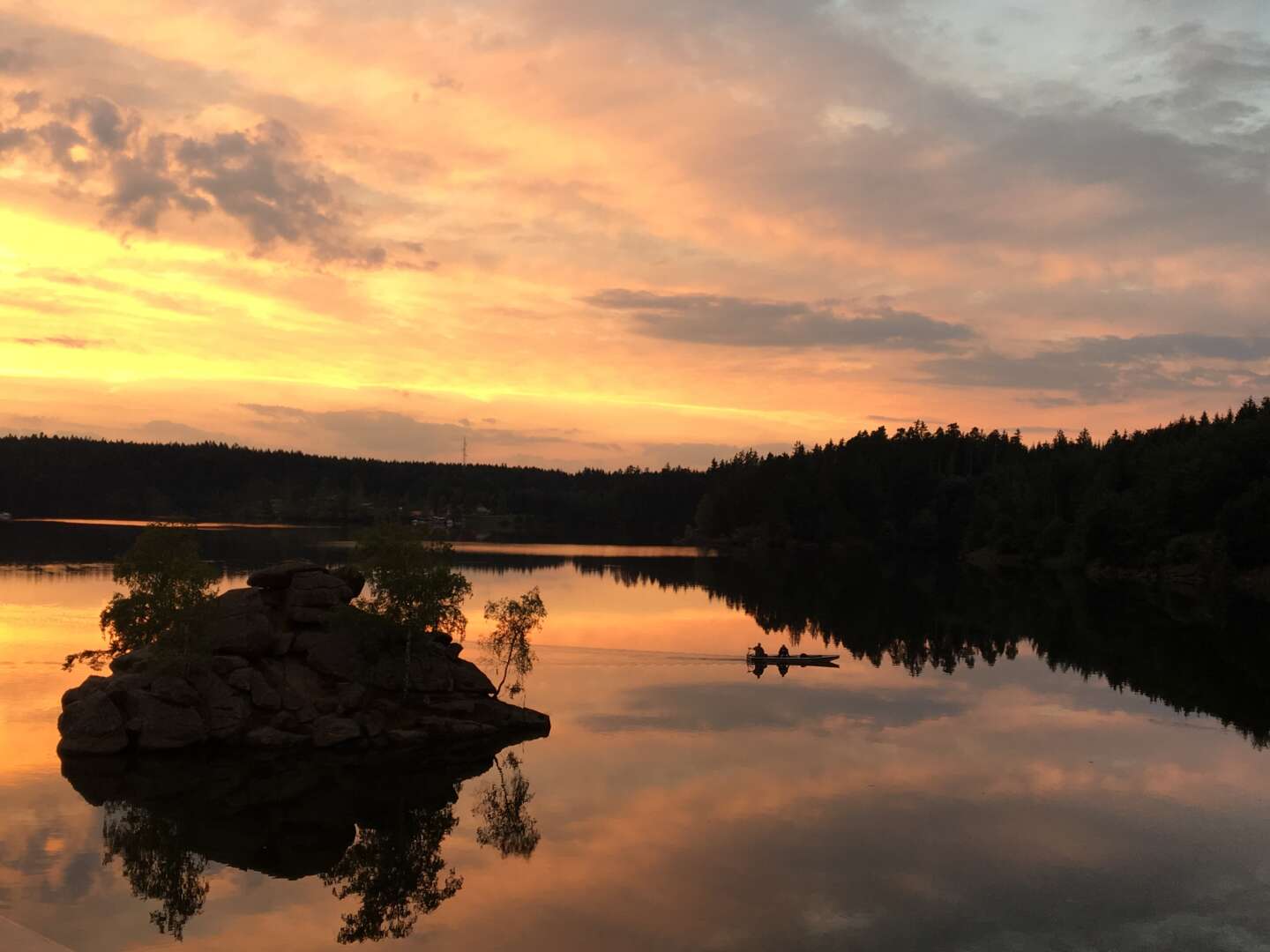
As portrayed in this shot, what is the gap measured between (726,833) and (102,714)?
28070 millimetres

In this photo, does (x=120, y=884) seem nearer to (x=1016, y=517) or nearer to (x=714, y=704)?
(x=714, y=704)

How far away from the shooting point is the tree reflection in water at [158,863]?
32594 mm

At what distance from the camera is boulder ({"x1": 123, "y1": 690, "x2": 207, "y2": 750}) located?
1892 inches

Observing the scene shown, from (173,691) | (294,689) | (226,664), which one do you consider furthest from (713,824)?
(173,691)

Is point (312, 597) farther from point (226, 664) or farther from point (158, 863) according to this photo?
point (158, 863)

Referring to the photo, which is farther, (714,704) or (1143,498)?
(1143,498)

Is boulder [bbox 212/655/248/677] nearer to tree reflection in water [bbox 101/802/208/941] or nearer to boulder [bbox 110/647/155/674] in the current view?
boulder [bbox 110/647/155/674]

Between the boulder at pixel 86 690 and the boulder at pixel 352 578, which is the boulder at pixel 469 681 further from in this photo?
the boulder at pixel 86 690

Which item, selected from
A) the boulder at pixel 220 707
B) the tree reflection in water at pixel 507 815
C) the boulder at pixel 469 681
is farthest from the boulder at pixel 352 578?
the tree reflection in water at pixel 507 815

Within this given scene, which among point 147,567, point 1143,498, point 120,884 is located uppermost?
point 1143,498

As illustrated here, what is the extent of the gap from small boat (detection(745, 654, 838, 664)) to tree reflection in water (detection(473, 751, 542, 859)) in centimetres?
2964

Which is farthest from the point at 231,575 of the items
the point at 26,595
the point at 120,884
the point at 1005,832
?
the point at 1005,832

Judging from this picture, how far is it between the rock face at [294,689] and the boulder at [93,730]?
0.16 ft

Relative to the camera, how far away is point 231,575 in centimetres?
11206
